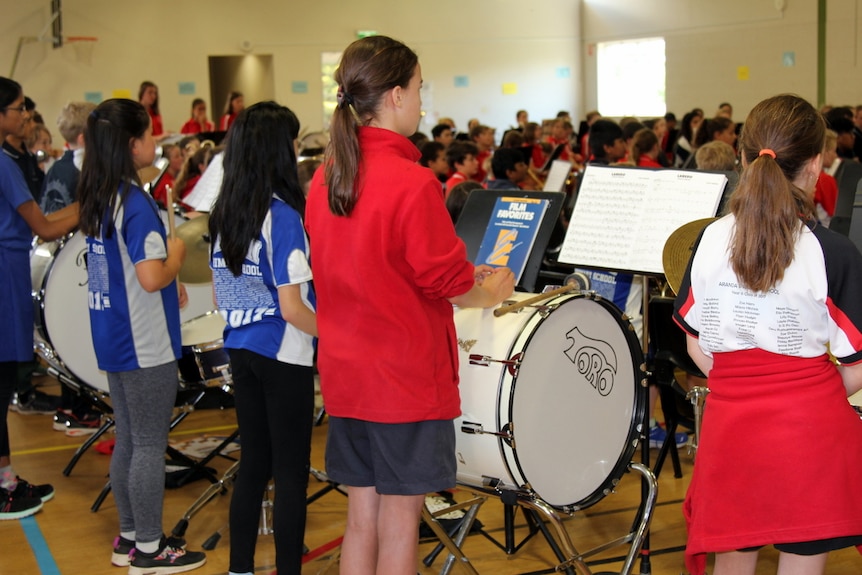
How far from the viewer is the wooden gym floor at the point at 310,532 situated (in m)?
3.20

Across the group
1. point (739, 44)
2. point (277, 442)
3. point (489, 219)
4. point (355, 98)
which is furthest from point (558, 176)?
point (739, 44)

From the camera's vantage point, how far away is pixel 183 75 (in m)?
14.5

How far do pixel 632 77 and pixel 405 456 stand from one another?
14.9m

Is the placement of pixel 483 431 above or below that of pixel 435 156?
below

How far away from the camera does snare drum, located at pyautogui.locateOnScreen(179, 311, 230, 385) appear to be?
3.35 m

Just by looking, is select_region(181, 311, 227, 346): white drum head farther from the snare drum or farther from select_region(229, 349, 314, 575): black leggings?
select_region(229, 349, 314, 575): black leggings

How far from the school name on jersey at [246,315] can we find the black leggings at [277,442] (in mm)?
81

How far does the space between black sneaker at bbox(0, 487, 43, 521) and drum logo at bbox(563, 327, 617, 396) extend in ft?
7.80

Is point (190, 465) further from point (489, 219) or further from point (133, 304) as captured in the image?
point (489, 219)

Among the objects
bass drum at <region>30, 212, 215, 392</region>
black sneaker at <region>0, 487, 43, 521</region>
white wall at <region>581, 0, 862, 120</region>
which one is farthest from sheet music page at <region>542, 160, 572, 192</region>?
white wall at <region>581, 0, 862, 120</region>

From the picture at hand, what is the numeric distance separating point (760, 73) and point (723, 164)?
9282mm

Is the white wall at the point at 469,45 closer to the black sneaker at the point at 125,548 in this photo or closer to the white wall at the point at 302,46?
the white wall at the point at 302,46

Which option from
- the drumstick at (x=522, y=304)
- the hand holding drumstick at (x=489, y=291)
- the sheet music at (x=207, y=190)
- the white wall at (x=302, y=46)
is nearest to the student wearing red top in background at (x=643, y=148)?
the sheet music at (x=207, y=190)

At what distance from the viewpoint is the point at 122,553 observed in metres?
3.28
